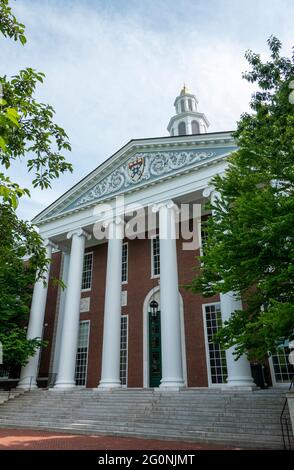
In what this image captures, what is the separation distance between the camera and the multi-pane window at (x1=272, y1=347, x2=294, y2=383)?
1508 centimetres

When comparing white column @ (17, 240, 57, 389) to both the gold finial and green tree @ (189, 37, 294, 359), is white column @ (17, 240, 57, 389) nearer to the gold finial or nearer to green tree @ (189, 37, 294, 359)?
green tree @ (189, 37, 294, 359)

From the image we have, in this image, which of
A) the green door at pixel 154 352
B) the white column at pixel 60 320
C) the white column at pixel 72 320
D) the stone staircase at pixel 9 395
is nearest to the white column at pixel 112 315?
→ the white column at pixel 72 320

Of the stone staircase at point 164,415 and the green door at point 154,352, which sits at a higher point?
the green door at point 154,352

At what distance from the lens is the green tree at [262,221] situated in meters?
7.39

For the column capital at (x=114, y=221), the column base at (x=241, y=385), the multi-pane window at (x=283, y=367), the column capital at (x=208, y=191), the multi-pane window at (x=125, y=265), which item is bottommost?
the column base at (x=241, y=385)

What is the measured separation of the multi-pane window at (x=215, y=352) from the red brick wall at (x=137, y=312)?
0.34 meters

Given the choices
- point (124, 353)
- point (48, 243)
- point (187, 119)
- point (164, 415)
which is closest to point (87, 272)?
point (48, 243)

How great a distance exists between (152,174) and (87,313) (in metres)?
10.4

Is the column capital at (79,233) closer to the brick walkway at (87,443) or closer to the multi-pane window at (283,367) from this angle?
the brick walkway at (87,443)

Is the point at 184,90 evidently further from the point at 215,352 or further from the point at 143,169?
the point at 215,352

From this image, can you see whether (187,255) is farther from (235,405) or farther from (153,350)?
(235,405)

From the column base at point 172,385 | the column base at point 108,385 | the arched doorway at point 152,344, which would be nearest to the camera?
the column base at point 172,385

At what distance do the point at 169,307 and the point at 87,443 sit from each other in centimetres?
724

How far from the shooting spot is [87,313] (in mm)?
22844
